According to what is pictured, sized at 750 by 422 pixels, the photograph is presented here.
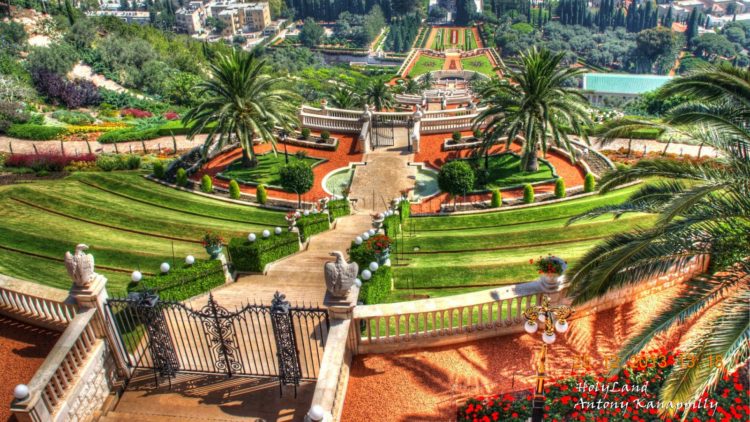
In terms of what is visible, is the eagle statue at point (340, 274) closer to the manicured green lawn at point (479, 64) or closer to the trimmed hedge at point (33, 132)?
the trimmed hedge at point (33, 132)

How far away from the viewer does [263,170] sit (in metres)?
39.2

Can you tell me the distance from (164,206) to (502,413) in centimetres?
2474

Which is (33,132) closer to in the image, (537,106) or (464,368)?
(537,106)

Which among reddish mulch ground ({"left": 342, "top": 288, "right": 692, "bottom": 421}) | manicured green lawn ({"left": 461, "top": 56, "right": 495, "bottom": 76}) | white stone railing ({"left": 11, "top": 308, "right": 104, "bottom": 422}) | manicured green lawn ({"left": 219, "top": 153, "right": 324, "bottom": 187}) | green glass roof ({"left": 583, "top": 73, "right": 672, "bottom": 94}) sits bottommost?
green glass roof ({"left": 583, "top": 73, "right": 672, "bottom": 94})

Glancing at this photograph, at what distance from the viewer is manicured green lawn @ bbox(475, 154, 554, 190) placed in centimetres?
3578

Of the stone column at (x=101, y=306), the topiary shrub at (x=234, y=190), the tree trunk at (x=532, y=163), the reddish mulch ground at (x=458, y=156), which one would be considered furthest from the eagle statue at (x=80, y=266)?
the tree trunk at (x=532, y=163)

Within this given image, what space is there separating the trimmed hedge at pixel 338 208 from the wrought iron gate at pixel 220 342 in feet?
47.5

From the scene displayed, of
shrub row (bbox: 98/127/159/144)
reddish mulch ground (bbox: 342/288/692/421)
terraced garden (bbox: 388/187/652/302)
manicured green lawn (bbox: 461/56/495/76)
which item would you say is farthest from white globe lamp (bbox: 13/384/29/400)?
manicured green lawn (bbox: 461/56/495/76)

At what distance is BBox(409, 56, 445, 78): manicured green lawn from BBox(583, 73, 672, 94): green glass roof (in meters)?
36.6

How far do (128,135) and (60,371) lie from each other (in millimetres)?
38527

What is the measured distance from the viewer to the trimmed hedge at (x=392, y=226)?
82.9 ft

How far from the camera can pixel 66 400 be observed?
1330cm

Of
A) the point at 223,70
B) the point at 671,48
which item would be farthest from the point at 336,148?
the point at 671,48

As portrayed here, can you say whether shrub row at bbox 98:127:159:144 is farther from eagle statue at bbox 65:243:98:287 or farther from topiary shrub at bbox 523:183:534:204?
eagle statue at bbox 65:243:98:287
